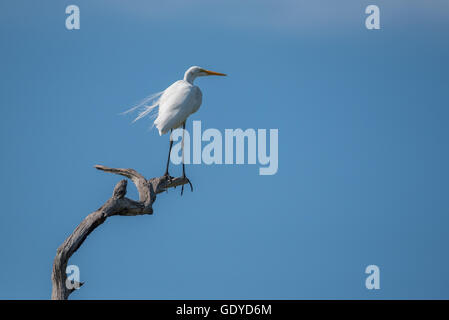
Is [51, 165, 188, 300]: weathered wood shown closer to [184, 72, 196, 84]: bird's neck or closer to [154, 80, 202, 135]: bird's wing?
[154, 80, 202, 135]: bird's wing

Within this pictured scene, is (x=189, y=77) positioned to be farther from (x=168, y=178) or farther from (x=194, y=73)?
(x=168, y=178)

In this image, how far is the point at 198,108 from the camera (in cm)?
1242

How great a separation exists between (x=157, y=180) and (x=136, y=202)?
867mm

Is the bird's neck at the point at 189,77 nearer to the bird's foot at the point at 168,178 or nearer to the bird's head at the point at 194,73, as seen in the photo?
the bird's head at the point at 194,73

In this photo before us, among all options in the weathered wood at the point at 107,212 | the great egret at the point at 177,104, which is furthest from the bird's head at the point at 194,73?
the weathered wood at the point at 107,212

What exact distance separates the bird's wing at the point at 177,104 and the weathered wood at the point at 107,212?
149 cm

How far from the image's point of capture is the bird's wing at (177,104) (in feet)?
37.9

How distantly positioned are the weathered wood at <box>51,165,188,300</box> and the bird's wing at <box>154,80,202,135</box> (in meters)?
1.49

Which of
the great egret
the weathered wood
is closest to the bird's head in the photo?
the great egret

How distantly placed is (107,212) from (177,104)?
3325 millimetres

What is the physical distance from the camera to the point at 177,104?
38.6 ft

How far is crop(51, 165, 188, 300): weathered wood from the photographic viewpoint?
8.56m

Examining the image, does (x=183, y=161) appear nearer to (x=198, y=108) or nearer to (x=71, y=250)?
(x=198, y=108)
